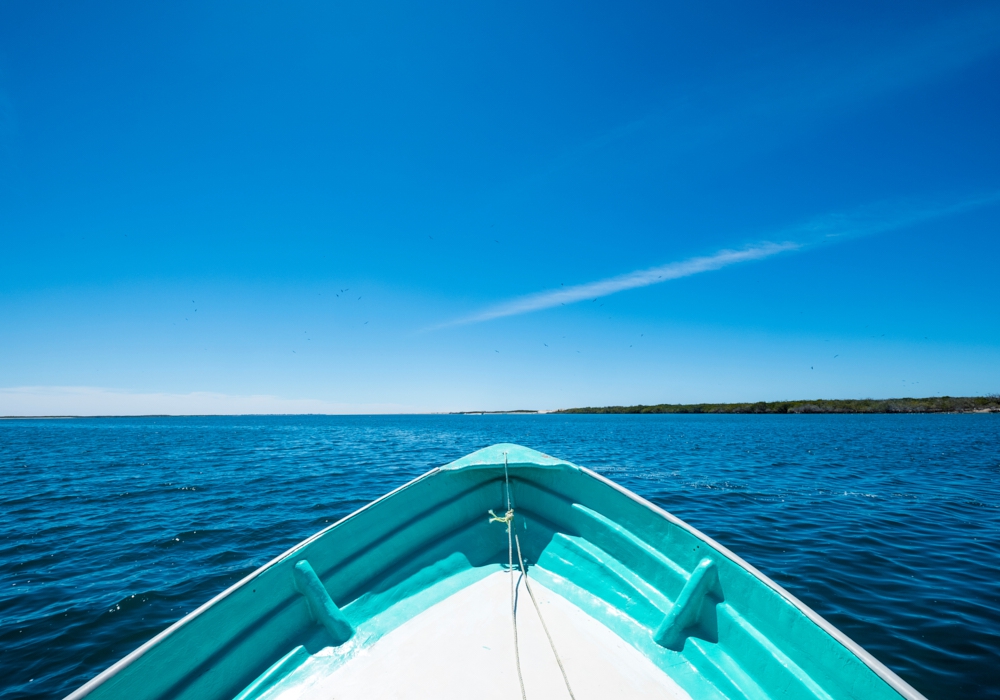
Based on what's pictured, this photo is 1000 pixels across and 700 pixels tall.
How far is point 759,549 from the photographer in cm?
731

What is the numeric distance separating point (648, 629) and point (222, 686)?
301cm

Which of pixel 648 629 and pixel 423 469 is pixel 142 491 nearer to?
pixel 423 469

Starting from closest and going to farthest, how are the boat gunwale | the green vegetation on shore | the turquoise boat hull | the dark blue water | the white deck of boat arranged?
the boat gunwale
the turquoise boat hull
the white deck of boat
the dark blue water
the green vegetation on shore

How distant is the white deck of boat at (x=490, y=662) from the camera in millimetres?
2664

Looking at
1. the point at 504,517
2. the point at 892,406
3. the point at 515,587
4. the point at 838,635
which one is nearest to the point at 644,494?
the point at 504,517

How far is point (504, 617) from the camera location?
3420mm

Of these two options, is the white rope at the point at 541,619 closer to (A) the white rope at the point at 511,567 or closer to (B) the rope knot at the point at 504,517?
(A) the white rope at the point at 511,567

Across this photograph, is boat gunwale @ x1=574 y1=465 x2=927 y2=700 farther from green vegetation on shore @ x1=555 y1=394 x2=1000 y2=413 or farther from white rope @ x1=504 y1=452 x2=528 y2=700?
green vegetation on shore @ x1=555 y1=394 x2=1000 y2=413

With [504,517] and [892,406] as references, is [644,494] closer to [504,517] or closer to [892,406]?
[504,517]

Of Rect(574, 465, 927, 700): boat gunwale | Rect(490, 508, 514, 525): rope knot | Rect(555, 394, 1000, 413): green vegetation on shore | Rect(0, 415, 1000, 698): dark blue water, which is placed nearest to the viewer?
Rect(574, 465, 927, 700): boat gunwale

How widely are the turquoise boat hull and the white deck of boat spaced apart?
0.01 metres

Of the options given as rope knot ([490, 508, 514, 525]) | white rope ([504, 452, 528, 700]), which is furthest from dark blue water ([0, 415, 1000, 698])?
rope knot ([490, 508, 514, 525])

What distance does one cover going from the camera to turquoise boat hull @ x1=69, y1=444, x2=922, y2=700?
2510 millimetres

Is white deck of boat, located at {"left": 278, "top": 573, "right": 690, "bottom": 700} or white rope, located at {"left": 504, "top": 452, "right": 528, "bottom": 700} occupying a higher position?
white rope, located at {"left": 504, "top": 452, "right": 528, "bottom": 700}
